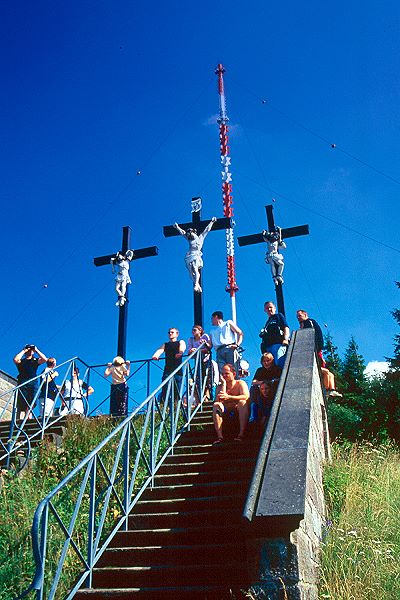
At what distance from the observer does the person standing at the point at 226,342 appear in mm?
9047

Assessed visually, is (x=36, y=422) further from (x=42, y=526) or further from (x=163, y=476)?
(x=42, y=526)

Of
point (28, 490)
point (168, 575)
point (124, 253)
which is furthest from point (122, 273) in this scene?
point (168, 575)

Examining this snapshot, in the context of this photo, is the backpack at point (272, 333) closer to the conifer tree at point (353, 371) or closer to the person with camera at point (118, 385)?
the person with camera at point (118, 385)

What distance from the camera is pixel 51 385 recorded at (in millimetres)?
9992

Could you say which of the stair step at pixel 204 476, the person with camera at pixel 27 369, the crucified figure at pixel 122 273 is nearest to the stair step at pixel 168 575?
the stair step at pixel 204 476

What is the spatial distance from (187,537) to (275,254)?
29.8 ft

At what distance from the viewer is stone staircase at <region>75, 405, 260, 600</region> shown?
14.4 ft

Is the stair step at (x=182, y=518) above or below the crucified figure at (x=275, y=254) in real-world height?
below

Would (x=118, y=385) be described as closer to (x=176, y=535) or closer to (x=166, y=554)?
(x=176, y=535)

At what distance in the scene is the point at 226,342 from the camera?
Result: 356 inches

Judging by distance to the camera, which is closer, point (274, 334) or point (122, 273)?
point (274, 334)

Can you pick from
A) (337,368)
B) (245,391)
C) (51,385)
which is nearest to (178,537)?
(245,391)

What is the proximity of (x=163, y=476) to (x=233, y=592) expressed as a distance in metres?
2.18

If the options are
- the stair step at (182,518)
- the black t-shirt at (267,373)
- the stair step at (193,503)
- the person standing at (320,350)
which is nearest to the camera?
the stair step at (182,518)
